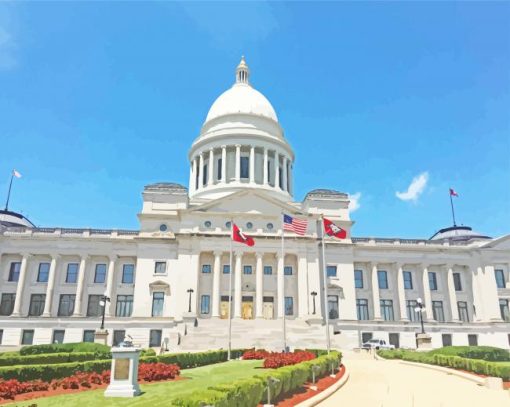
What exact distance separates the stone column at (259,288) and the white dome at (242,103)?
2971cm

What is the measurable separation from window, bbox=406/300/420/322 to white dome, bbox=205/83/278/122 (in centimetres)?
3645

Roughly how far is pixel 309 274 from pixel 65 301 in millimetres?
29526

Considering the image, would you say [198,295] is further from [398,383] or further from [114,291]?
[398,383]

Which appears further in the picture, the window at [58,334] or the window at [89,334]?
the window at [89,334]

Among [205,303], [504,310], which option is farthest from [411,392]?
[504,310]

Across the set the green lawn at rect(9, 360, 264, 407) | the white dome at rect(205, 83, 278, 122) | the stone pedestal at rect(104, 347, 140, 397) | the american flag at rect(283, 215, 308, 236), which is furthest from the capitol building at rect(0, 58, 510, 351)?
the stone pedestal at rect(104, 347, 140, 397)

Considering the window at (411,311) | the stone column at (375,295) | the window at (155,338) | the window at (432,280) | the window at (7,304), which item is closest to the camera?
the window at (155,338)

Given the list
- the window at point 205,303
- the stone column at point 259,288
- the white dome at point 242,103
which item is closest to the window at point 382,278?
the stone column at point 259,288

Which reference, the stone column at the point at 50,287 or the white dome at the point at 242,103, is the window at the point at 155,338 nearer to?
the stone column at the point at 50,287

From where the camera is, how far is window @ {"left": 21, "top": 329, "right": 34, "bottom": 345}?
4675 cm

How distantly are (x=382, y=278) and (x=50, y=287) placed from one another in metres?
41.6

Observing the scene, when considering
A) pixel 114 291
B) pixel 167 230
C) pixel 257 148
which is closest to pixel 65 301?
pixel 114 291

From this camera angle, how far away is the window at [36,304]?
49312mm

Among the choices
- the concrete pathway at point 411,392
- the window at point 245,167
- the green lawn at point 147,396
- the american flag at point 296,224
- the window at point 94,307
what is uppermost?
the window at point 245,167
